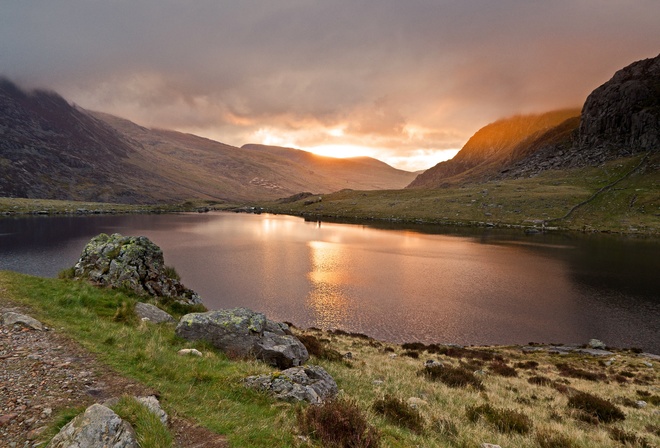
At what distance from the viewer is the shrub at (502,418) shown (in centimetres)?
1284

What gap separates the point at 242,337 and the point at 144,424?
945 centimetres

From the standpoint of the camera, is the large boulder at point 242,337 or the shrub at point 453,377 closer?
the large boulder at point 242,337

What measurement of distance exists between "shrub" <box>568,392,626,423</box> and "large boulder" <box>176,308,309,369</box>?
584 inches

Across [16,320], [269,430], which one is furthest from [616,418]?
[16,320]

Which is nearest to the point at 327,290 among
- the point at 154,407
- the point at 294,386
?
the point at 294,386

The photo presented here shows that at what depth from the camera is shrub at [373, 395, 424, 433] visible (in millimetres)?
11366

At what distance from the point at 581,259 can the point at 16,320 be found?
331ft

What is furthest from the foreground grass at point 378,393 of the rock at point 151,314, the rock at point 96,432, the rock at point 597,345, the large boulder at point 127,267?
the rock at point 597,345

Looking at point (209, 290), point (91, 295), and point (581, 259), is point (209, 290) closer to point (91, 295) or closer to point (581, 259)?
point (91, 295)

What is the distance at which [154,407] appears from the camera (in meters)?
8.30

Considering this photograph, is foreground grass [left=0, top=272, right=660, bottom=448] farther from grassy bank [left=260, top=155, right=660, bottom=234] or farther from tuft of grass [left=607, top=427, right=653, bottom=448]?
grassy bank [left=260, top=155, right=660, bottom=234]

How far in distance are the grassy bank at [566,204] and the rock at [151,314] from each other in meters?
153

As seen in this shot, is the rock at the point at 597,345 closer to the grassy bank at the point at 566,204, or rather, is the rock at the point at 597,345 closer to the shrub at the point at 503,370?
the shrub at the point at 503,370

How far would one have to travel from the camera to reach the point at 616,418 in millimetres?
16281
